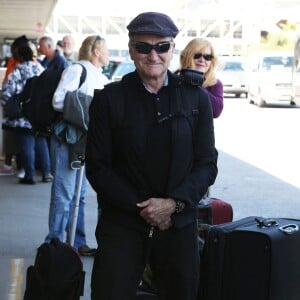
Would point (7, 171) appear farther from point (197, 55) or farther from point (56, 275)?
point (56, 275)

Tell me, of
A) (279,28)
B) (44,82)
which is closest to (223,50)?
(279,28)

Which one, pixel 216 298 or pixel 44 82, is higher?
pixel 44 82

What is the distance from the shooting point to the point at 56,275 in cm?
394

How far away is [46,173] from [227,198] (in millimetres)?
2499

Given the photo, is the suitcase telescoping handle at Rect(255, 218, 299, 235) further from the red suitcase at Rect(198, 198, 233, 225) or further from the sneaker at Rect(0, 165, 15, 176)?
the sneaker at Rect(0, 165, 15, 176)

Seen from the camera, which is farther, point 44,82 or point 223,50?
point 223,50

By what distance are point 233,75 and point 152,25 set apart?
29790mm

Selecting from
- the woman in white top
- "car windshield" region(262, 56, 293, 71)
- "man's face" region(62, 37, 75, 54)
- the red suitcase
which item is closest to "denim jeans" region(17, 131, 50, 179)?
"man's face" region(62, 37, 75, 54)

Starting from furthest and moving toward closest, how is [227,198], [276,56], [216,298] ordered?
[276,56]
[227,198]
[216,298]

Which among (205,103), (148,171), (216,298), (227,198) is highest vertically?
(205,103)

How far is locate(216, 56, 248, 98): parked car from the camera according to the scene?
32812 millimetres

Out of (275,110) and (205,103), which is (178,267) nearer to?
(205,103)

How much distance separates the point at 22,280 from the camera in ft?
19.2

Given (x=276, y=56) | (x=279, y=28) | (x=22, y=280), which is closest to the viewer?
(x=22, y=280)
